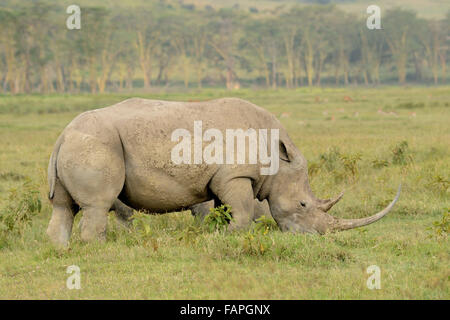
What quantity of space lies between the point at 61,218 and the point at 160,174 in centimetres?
114

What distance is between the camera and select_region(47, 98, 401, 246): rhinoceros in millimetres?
6555

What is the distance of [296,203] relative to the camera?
7.17 metres

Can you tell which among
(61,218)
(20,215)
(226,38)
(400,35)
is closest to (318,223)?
(61,218)

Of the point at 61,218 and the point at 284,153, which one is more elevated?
the point at 284,153

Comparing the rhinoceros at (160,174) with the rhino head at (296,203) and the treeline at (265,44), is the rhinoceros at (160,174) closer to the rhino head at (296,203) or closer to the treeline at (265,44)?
the rhino head at (296,203)

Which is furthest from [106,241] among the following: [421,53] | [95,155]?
[421,53]

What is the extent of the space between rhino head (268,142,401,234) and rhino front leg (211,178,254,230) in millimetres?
430

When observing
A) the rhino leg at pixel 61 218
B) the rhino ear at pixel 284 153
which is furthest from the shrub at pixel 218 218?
the rhino leg at pixel 61 218

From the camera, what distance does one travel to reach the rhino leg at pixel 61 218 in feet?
22.3

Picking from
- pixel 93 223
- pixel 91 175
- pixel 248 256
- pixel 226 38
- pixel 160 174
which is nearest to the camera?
pixel 248 256

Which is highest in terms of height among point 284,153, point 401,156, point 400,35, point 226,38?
point 226,38

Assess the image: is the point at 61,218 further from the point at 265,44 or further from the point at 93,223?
the point at 265,44

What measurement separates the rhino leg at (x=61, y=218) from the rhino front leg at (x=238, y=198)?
1.56m
